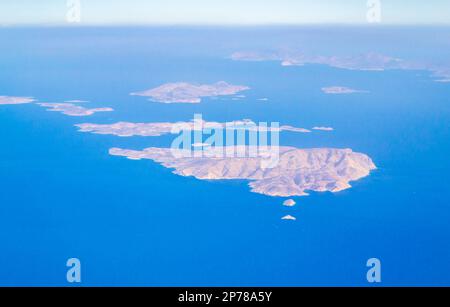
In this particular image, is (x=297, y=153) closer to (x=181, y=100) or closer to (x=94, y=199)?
(x=181, y=100)

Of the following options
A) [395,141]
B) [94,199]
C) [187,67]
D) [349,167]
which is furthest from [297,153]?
[94,199]

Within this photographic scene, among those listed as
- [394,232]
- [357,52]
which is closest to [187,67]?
[357,52]

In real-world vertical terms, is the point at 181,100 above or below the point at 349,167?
above

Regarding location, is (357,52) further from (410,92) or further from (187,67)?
(187,67)

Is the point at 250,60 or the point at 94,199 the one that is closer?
the point at 94,199
